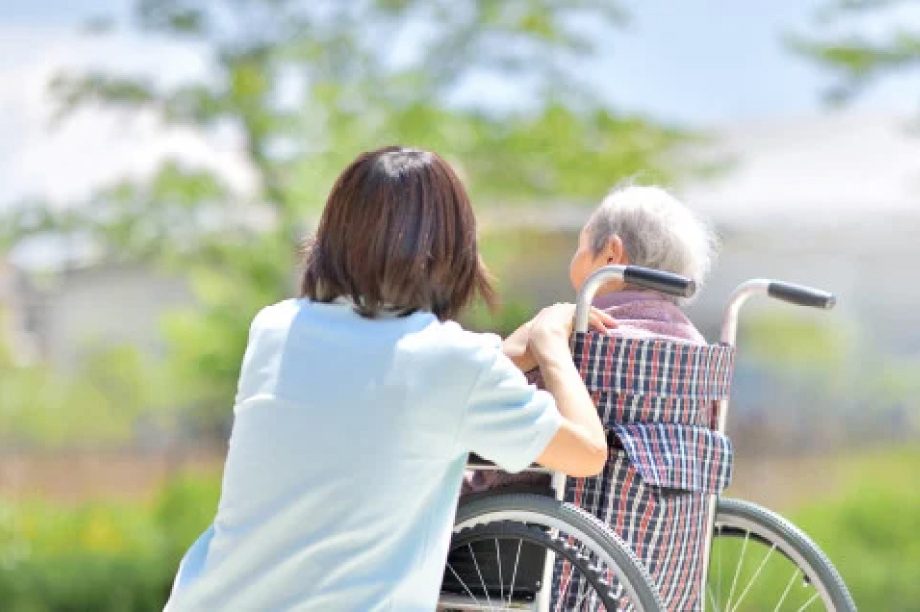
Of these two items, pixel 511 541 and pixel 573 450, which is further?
pixel 511 541

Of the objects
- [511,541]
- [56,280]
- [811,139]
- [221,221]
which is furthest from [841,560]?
[811,139]

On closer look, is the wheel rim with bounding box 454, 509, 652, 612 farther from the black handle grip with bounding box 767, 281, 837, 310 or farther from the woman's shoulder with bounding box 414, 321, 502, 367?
the black handle grip with bounding box 767, 281, 837, 310

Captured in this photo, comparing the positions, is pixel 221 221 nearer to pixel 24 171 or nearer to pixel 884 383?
pixel 24 171

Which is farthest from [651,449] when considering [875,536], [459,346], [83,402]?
[83,402]

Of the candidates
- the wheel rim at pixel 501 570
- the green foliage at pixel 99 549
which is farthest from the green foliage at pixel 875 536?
the wheel rim at pixel 501 570

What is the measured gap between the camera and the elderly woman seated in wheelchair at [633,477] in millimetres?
2342

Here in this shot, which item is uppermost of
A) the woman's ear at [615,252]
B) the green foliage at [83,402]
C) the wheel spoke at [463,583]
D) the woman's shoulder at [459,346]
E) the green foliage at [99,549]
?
the woman's ear at [615,252]

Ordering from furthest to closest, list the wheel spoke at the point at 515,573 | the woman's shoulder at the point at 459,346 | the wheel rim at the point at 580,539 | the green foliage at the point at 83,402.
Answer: the green foliage at the point at 83,402, the wheel spoke at the point at 515,573, the wheel rim at the point at 580,539, the woman's shoulder at the point at 459,346

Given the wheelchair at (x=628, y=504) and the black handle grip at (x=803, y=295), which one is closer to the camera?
the wheelchair at (x=628, y=504)

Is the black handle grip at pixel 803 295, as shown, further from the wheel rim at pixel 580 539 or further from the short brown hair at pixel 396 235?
the short brown hair at pixel 396 235

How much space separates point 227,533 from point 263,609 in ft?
0.34

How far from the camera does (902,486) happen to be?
788 centimetres

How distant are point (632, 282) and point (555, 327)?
12 centimetres

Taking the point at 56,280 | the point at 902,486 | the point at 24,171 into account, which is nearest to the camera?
the point at 902,486
